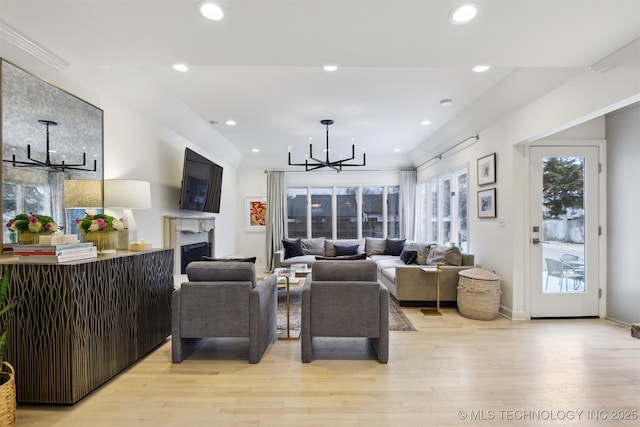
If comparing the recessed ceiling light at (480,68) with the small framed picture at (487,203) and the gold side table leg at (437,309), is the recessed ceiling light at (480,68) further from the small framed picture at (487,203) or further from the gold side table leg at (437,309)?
the gold side table leg at (437,309)

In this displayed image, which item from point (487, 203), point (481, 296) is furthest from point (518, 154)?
point (481, 296)

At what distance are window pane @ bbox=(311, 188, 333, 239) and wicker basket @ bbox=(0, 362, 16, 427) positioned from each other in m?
6.14

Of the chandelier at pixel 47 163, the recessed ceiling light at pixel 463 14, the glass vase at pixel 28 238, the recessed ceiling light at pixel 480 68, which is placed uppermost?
the recessed ceiling light at pixel 480 68

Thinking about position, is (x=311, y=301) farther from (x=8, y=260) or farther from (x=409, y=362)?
(x=8, y=260)

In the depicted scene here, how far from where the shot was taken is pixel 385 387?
7.43ft

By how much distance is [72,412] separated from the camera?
1990 millimetres

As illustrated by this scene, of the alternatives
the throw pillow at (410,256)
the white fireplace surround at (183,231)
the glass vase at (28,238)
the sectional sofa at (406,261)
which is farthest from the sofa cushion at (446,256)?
the glass vase at (28,238)

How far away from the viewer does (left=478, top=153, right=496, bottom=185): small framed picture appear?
4.09 metres

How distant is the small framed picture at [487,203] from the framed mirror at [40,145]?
4.51 meters

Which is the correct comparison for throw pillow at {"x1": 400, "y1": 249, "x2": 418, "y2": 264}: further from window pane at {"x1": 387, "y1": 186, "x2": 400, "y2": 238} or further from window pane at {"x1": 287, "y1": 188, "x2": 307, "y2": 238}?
window pane at {"x1": 287, "y1": 188, "x2": 307, "y2": 238}

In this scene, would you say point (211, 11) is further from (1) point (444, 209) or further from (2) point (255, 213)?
(2) point (255, 213)

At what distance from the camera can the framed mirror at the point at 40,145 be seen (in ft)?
7.09

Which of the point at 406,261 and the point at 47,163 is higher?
the point at 47,163

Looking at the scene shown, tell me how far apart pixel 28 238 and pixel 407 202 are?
6675 millimetres
